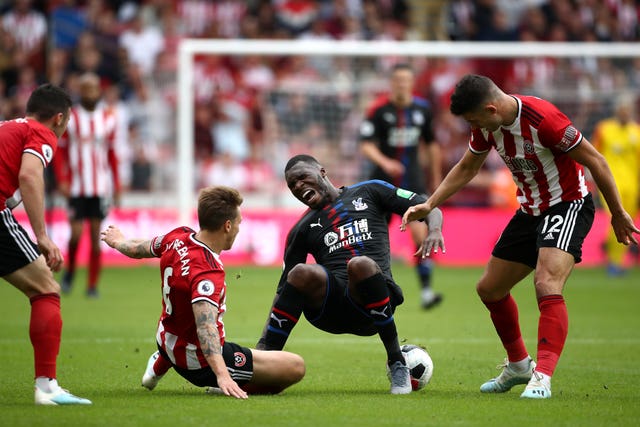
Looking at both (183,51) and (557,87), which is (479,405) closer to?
(183,51)

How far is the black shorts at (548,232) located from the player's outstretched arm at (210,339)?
2087mm

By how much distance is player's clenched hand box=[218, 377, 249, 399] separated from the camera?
229 inches

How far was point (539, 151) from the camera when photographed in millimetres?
6562

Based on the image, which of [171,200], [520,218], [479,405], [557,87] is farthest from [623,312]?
[171,200]

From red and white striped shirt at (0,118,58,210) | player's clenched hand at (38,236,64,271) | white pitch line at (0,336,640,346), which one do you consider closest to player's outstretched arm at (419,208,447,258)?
player's clenched hand at (38,236,64,271)

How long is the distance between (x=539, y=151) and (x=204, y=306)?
2326 mm

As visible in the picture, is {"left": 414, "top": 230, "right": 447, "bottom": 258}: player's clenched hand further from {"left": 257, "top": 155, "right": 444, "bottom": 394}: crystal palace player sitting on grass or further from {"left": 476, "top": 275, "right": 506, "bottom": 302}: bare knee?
{"left": 476, "top": 275, "right": 506, "bottom": 302}: bare knee

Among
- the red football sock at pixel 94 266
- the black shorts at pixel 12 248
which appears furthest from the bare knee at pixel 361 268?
the red football sock at pixel 94 266

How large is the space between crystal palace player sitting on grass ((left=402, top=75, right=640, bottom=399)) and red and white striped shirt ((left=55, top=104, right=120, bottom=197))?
7161mm

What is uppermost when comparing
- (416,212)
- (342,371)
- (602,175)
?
(602,175)

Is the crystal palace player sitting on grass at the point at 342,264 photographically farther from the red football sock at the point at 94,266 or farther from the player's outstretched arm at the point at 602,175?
the red football sock at the point at 94,266

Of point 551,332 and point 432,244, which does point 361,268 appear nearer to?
point 432,244

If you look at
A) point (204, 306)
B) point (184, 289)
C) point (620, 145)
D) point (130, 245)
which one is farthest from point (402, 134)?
point (204, 306)

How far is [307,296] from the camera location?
6.65 metres
